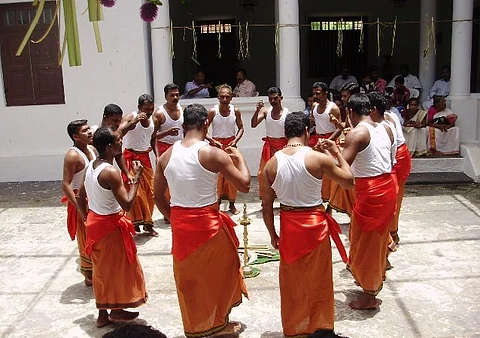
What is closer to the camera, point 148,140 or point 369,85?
point 148,140

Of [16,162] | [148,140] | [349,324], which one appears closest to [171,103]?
[148,140]

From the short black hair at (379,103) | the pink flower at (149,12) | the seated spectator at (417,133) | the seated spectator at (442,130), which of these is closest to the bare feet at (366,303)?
the short black hair at (379,103)

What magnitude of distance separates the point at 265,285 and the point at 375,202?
4.32ft

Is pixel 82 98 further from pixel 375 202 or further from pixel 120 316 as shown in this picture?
pixel 375 202

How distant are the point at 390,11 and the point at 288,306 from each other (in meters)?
11.0

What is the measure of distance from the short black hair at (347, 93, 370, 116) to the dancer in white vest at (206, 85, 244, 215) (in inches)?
121

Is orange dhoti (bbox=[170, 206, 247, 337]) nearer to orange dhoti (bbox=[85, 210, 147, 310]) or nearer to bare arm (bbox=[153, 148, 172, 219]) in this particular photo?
bare arm (bbox=[153, 148, 172, 219])

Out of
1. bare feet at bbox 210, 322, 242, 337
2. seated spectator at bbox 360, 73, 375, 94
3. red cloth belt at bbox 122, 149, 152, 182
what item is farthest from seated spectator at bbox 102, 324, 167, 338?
seated spectator at bbox 360, 73, 375, 94

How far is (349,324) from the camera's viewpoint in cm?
415

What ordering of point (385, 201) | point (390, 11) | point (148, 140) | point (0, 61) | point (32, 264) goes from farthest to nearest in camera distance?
1. point (390, 11)
2. point (0, 61)
3. point (148, 140)
4. point (32, 264)
5. point (385, 201)

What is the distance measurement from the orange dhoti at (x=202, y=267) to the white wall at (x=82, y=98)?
661 cm

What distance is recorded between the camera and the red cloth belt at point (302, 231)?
3609 millimetres

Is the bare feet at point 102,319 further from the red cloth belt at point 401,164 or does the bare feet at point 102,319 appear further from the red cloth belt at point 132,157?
the red cloth belt at point 401,164

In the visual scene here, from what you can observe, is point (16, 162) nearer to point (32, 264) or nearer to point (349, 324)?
point (32, 264)
